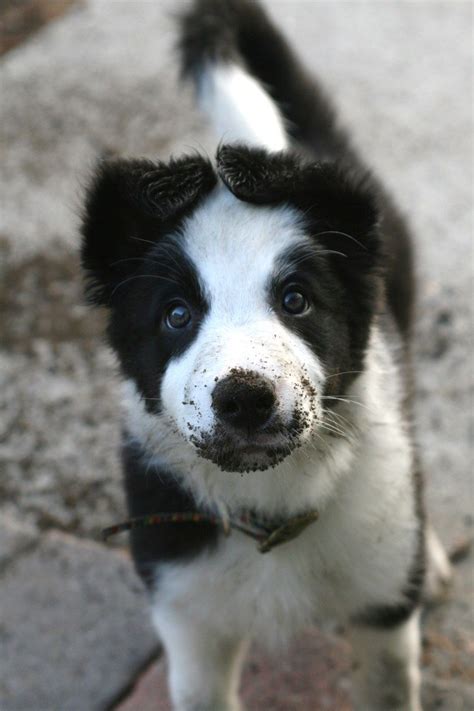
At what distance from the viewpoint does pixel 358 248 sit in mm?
2275

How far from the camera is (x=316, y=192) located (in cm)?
220

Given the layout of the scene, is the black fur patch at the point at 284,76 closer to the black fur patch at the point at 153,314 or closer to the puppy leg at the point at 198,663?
the black fur patch at the point at 153,314

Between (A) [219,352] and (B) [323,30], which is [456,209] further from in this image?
(A) [219,352]

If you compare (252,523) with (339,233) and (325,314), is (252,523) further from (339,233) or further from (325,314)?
(339,233)

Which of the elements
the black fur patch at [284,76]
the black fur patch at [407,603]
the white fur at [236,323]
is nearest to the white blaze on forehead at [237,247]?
the white fur at [236,323]

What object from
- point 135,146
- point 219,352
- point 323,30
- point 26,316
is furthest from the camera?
point 323,30

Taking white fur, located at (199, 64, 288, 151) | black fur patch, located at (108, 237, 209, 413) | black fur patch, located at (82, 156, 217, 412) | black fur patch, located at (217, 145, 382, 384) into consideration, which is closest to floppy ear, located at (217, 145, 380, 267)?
black fur patch, located at (217, 145, 382, 384)

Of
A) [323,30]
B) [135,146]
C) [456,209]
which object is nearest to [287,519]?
[456,209]

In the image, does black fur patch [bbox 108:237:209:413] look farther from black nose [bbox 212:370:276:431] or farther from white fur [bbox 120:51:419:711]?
black nose [bbox 212:370:276:431]

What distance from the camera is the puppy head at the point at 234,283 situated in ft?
6.05

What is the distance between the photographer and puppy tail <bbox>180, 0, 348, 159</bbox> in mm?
2963

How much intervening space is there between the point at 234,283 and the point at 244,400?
35cm

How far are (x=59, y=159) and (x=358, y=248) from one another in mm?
3394

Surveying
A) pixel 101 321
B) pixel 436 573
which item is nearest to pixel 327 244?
pixel 436 573
